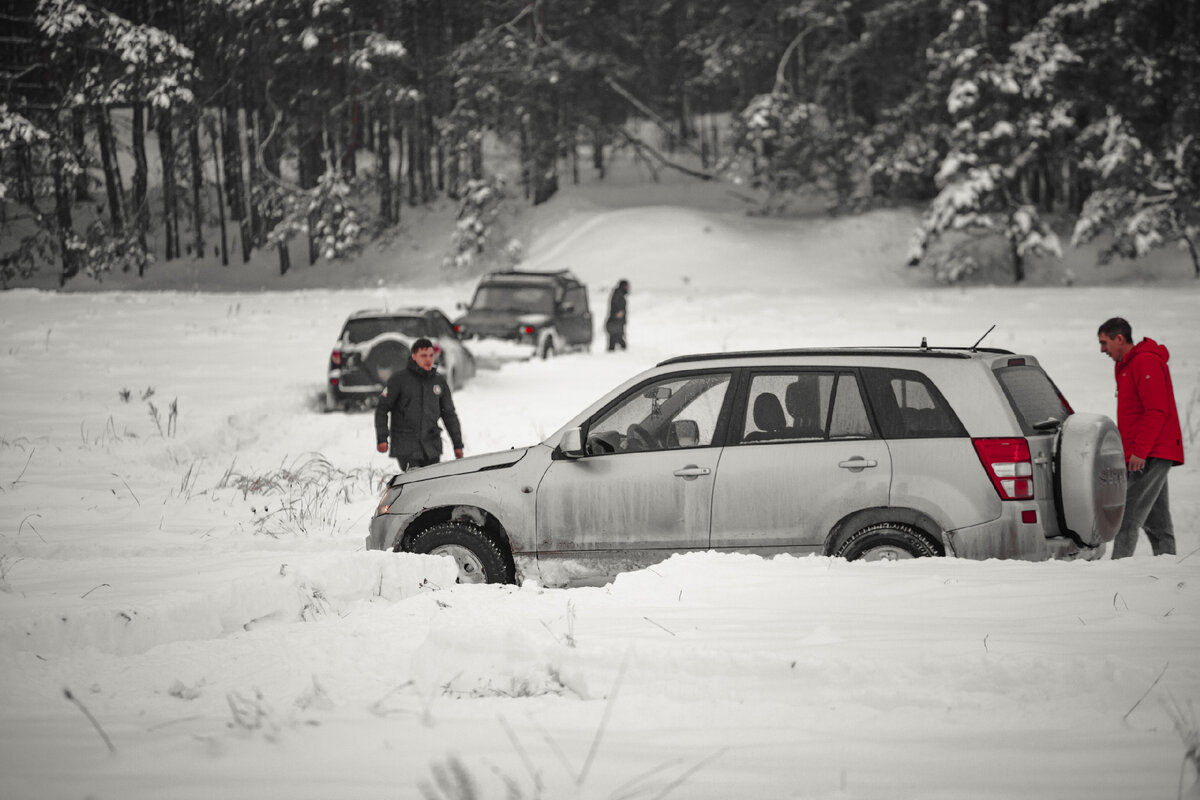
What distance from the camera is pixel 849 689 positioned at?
4258 millimetres

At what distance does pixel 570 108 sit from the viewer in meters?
50.3

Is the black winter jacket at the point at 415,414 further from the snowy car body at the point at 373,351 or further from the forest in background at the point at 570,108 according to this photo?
the forest in background at the point at 570,108

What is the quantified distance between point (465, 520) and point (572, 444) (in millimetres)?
853

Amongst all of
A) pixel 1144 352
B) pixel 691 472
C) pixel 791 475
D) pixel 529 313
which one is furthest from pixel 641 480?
pixel 529 313

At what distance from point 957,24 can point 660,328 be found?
720 inches

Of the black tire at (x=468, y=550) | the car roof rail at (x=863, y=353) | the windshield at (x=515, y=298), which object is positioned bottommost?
the black tire at (x=468, y=550)

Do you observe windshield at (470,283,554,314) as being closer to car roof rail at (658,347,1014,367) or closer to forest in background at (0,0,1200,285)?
car roof rail at (658,347,1014,367)

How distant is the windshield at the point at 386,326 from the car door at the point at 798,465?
11246 mm

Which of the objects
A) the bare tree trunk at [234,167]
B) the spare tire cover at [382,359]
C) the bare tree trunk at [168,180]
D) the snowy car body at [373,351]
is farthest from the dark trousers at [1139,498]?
the bare tree trunk at [234,167]

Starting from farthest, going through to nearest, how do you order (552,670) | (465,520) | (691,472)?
1. (465,520)
2. (691,472)
3. (552,670)

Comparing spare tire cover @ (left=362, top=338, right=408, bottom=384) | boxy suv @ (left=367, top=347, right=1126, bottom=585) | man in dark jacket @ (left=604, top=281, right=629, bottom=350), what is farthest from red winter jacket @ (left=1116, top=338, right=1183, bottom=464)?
man in dark jacket @ (left=604, top=281, right=629, bottom=350)

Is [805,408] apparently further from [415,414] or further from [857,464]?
[415,414]

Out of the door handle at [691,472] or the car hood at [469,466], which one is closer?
the door handle at [691,472]

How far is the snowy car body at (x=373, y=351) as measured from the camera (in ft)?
54.1
